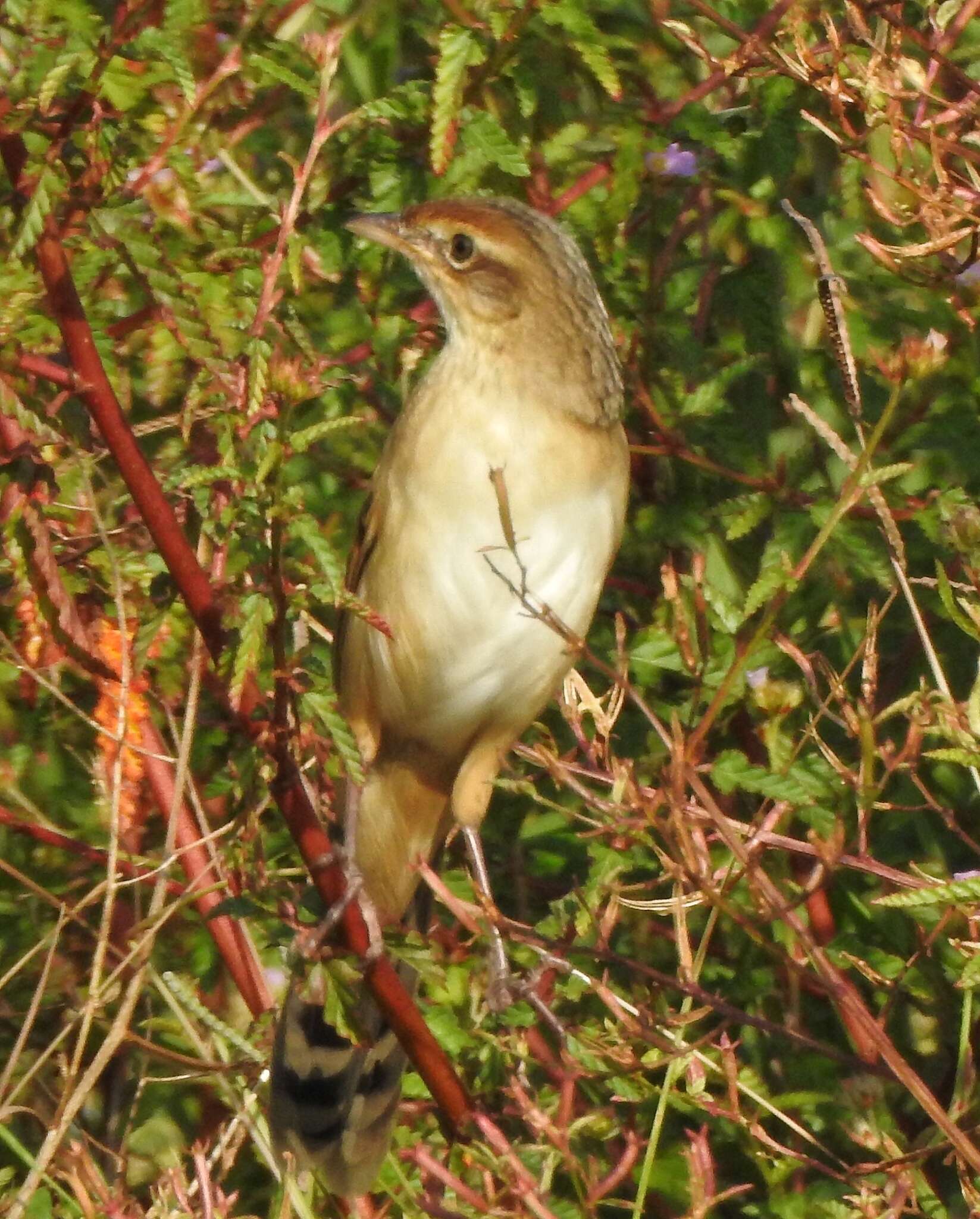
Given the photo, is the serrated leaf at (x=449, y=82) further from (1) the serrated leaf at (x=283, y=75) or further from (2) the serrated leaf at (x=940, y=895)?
(2) the serrated leaf at (x=940, y=895)

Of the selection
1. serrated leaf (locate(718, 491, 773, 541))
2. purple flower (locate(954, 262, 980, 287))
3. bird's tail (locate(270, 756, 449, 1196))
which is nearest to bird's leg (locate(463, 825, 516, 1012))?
bird's tail (locate(270, 756, 449, 1196))

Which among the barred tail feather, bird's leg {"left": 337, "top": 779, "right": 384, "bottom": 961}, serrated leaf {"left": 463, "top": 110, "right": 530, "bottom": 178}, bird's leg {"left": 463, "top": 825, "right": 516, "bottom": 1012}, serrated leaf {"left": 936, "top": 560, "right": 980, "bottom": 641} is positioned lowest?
the barred tail feather

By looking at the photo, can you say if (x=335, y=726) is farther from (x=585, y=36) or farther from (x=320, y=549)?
(x=585, y=36)

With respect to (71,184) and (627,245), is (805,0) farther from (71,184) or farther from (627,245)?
(71,184)

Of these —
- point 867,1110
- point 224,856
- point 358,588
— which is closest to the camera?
point 224,856

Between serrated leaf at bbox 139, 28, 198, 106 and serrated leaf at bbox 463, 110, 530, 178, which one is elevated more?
serrated leaf at bbox 139, 28, 198, 106

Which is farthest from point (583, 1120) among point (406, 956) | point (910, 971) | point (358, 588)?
point (358, 588)

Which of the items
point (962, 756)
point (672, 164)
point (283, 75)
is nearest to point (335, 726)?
point (962, 756)

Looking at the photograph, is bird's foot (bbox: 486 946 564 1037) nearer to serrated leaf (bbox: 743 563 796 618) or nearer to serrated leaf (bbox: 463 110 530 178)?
serrated leaf (bbox: 743 563 796 618)
